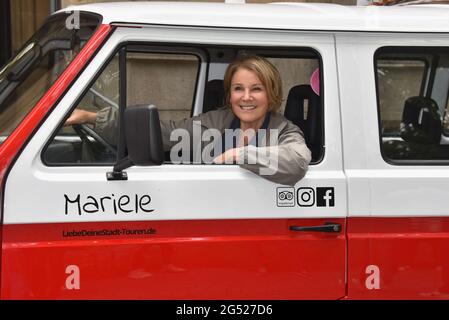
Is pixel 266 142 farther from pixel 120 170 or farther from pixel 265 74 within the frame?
pixel 120 170

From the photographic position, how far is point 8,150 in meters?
2.64

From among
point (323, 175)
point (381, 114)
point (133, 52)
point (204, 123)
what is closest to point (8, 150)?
point (133, 52)

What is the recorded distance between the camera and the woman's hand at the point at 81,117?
2783 millimetres

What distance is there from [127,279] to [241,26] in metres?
1.16

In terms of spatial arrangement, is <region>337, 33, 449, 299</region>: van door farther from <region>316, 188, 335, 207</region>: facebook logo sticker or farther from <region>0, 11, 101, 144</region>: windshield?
<region>0, 11, 101, 144</region>: windshield

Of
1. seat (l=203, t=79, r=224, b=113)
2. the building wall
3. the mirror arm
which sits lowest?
the mirror arm

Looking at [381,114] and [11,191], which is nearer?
[11,191]

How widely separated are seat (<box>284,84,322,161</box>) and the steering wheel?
88 cm

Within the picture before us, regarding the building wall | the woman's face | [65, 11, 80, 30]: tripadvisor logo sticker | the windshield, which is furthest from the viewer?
the building wall

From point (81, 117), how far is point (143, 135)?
0.45 meters

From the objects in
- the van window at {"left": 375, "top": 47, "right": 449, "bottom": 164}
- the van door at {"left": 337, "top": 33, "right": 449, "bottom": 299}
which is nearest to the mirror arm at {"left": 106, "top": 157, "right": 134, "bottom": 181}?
the van door at {"left": 337, "top": 33, "right": 449, "bottom": 299}

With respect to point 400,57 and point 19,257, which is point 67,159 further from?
point 400,57

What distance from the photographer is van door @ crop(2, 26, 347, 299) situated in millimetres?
2678

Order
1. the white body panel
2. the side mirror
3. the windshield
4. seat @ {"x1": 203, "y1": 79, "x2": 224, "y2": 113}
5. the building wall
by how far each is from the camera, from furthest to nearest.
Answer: the building wall, seat @ {"x1": 203, "y1": 79, "x2": 224, "y2": 113}, the windshield, the white body panel, the side mirror
